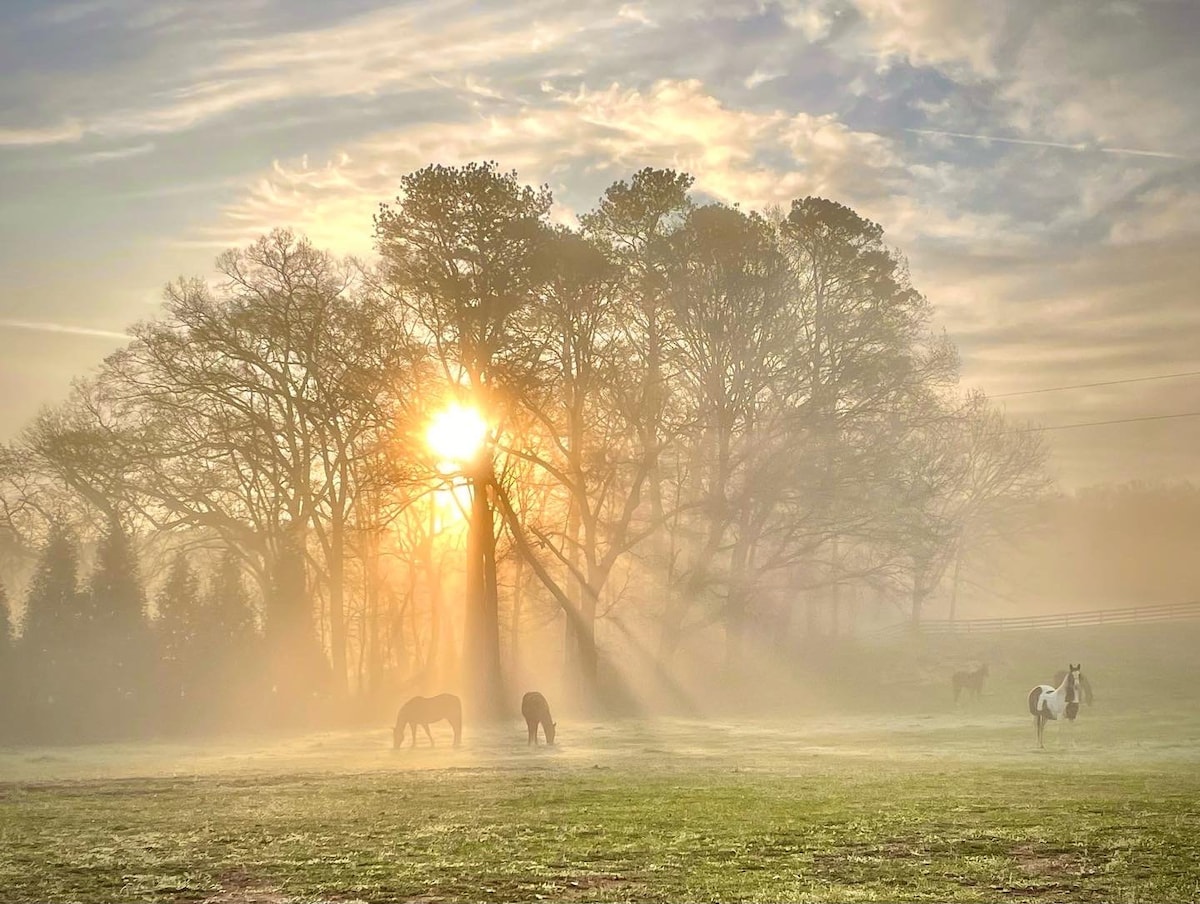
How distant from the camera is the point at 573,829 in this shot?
1505 centimetres

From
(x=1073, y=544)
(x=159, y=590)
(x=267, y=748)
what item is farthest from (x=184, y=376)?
(x=1073, y=544)

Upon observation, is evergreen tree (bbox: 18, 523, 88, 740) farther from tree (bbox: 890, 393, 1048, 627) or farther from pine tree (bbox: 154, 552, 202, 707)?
tree (bbox: 890, 393, 1048, 627)

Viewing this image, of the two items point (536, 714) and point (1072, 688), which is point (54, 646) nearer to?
point (536, 714)

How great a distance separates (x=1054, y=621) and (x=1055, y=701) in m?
43.8

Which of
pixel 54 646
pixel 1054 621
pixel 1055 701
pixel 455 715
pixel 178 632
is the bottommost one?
pixel 1055 701

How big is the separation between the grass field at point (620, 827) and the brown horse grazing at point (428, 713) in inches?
151

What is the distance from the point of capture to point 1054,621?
74562 mm

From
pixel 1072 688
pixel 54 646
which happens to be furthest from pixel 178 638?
pixel 1072 688

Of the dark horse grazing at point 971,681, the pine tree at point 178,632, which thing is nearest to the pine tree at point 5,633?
the pine tree at point 178,632

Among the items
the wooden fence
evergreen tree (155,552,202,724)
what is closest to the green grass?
evergreen tree (155,552,202,724)

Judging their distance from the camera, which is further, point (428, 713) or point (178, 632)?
point (178, 632)

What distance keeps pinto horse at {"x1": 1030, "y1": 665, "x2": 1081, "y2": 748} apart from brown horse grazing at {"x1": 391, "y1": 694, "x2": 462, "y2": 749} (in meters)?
15.6

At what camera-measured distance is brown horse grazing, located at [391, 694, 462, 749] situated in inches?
1401

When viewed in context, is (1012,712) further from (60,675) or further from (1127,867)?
(1127,867)
